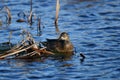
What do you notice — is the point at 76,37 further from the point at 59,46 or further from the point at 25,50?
the point at 25,50

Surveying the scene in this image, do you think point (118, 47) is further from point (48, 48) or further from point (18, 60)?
point (18, 60)

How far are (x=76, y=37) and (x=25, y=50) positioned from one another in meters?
2.18

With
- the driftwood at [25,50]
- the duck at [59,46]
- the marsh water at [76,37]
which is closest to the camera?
the marsh water at [76,37]

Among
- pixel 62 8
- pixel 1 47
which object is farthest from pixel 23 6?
pixel 1 47

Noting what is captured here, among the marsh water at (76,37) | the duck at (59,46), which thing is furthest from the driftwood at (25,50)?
the duck at (59,46)

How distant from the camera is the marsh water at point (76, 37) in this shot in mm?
10750

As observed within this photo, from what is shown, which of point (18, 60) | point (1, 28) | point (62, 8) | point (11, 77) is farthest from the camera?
point (62, 8)

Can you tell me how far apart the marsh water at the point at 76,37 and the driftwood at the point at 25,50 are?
6.1 inches

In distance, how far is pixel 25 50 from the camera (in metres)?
11.7

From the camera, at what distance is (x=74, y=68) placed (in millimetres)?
11047

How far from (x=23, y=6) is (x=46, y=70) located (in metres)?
6.33

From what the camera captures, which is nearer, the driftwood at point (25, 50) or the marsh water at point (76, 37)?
the marsh water at point (76, 37)

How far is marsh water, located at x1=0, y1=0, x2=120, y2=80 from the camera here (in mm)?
10750

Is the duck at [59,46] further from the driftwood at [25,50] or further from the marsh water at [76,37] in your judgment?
the driftwood at [25,50]
